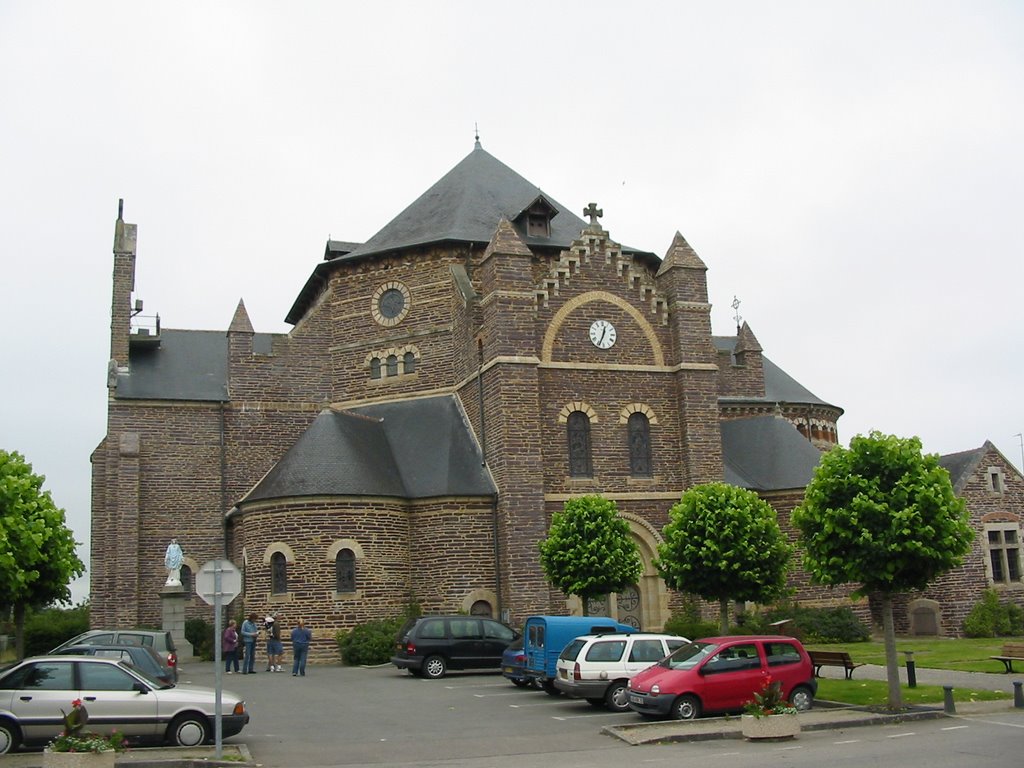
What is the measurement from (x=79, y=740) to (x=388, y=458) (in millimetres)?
21282

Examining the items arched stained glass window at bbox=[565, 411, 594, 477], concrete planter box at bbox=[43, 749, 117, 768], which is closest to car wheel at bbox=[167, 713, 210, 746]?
concrete planter box at bbox=[43, 749, 117, 768]

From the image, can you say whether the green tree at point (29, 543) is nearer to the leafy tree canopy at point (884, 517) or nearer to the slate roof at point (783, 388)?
the leafy tree canopy at point (884, 517)

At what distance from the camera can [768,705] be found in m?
17.0

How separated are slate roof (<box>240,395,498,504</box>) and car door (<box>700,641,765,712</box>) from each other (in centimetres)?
1435

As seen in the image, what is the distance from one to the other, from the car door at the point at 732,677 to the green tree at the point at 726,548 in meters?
5.56

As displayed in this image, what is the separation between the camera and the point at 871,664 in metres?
27.1

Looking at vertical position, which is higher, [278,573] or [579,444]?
[579,444]

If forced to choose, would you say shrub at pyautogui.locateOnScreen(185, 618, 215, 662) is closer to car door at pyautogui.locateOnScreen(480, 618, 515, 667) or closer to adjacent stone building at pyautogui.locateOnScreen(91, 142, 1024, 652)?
adjacent stone building at pyautogui.locateOnScreen(91, 142, 1024, 652)

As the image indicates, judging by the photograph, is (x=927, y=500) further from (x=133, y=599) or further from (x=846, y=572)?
(x=133, y=599)

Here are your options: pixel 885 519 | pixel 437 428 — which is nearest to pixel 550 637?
pixel 885 519

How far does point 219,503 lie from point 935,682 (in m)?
24.8

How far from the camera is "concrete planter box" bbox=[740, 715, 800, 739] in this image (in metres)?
16.8

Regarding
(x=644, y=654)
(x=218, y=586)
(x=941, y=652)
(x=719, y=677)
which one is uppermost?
(x=218, y=586)

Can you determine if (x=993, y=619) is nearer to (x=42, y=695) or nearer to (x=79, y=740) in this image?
(x=42, y=695)
